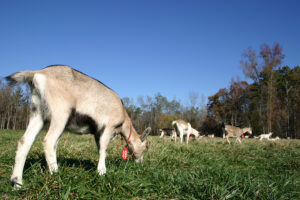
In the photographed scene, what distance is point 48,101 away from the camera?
3.59 metres

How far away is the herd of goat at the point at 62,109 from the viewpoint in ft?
11.6

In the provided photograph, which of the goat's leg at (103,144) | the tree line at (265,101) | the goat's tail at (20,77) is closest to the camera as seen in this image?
the goat's tail at (20,77)

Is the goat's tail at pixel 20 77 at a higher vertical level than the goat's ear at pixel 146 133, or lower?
higher

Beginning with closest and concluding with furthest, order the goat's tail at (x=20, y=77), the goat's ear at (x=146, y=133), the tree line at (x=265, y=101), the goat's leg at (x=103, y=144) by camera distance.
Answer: the goat's tail at (x=20, y=77), the goat's leg at (x=103, y=144), the goat's ear at (x=146, y=133), the tree line at (x=265, y=101)

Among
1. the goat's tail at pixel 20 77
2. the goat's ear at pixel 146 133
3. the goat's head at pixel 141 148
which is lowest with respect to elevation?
the goat's head at pixel 141 148

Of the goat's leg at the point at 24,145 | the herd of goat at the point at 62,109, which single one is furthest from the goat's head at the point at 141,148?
the goat's leg at the point at 24,145

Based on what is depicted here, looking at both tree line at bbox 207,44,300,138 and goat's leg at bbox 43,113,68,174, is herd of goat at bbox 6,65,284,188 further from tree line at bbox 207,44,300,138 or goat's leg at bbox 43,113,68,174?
tree line at bbox 207,44,300,138

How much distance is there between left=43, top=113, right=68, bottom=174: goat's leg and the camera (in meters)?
3.56

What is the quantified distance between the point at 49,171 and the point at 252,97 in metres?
→ 48.1

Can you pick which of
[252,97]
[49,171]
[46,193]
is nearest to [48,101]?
[49,171]

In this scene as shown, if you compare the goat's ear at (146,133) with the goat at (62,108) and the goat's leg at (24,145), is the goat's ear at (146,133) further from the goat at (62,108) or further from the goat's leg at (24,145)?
the goat's leg at (24,145)

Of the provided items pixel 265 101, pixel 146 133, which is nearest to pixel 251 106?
pixel 265 101

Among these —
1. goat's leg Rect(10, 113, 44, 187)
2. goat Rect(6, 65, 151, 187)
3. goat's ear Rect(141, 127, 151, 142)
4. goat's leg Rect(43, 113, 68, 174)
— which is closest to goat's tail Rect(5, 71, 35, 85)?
goat Rect(6, 65, 151, 187)

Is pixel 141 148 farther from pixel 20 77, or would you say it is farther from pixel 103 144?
pixel 20 77
